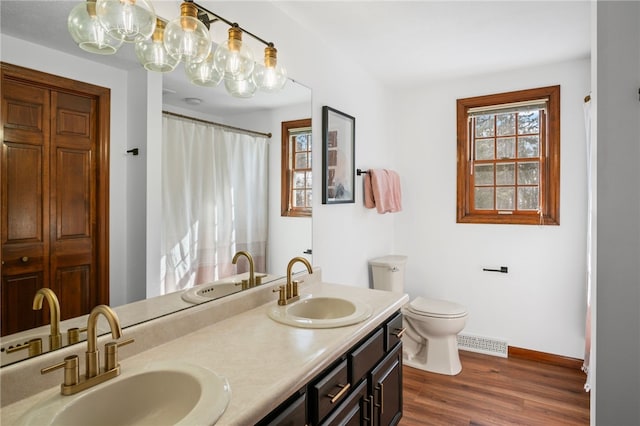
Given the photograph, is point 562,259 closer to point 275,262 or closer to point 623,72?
point 623,72

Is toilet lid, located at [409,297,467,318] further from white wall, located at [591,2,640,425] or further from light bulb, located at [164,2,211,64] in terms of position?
light bulb, located at [164,2,211,64]

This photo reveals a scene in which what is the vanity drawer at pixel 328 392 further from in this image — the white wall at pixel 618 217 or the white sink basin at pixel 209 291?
the white wall at pixel 618 217

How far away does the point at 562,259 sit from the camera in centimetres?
292

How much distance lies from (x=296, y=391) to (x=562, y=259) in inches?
108

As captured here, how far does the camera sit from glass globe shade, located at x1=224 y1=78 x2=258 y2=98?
169 centimetres

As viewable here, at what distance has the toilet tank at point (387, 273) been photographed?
118 inches

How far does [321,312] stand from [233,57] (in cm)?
126

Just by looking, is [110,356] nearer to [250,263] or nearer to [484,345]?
[250,263]

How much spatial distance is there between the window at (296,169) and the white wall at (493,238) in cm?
158

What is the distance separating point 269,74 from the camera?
1.80 m

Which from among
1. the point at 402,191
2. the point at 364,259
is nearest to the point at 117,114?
the point at 364,259

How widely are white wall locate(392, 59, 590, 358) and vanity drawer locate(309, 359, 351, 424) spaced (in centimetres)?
230

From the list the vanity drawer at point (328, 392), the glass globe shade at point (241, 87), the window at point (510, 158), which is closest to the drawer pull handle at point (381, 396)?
the vanity drawer at point (328, 392)

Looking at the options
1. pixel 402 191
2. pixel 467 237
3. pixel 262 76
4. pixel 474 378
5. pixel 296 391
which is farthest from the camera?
pixel 402 191
